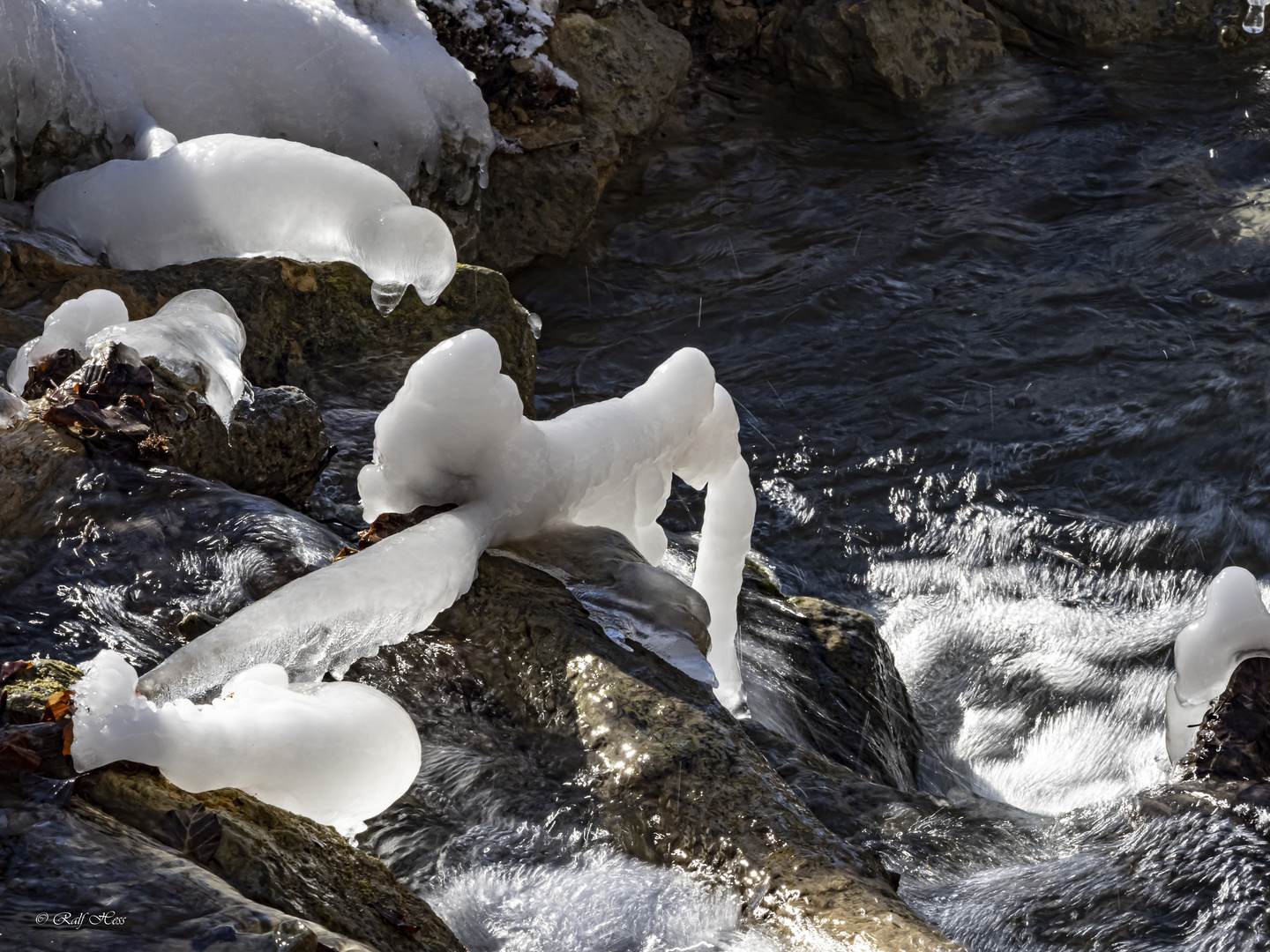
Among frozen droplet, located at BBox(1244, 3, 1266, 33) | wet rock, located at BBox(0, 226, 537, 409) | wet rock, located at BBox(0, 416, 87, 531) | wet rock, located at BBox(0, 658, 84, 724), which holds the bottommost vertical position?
wet rock, located at BBox(0, 226, 537, 409)

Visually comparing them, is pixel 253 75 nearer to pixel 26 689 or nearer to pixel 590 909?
pixel 26 689

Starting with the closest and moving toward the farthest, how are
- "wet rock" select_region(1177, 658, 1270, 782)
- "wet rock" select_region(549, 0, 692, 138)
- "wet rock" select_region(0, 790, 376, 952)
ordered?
1. "wet rock" select_region(0, 790, 376, 952)
2. "wet rock" select_region(1177, 658, 1270, 782)
3. "wet rock" select_region(549, 0, 692, 138)

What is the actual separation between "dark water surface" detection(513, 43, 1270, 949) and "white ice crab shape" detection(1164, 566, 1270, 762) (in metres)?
0.53

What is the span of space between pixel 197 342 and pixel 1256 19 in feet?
30.0

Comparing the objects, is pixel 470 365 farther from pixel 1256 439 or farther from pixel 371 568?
pixel 1256 439

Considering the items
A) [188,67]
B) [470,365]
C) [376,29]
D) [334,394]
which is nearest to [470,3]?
[376,29]

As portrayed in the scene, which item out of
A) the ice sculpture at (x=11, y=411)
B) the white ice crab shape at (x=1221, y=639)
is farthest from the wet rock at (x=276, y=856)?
the white ice crab shape at (x=1221, y=639)

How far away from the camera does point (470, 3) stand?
7348 mm

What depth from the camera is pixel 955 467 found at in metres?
6.32

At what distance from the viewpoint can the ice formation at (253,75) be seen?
199 inches

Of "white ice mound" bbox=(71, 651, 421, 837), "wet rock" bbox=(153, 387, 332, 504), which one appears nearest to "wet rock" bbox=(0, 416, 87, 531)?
"wet rock" bbox=(153, 387, 332, 504)

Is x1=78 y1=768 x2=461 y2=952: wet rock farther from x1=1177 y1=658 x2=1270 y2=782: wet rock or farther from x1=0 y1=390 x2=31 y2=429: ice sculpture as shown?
x1=1177 y1=658 x2=1270 y2=782: wet rock

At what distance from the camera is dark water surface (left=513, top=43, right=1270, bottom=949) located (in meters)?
2.57

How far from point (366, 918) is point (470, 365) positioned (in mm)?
1275
